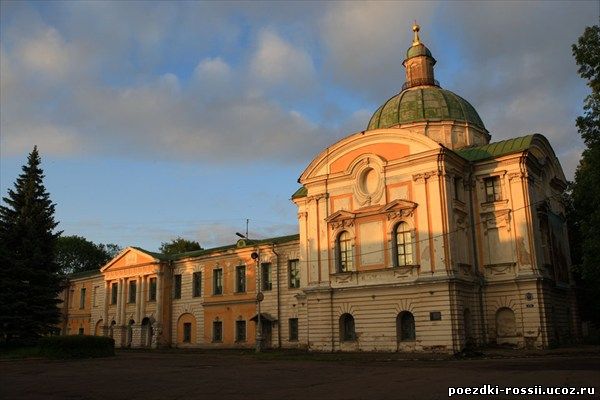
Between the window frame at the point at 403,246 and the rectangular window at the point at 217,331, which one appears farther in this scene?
the rectangular window at the point at 217,331

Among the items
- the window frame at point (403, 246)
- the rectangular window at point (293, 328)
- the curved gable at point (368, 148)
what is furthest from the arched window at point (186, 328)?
the window frame at point (403, 246)

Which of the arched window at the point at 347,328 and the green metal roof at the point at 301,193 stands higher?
the green metal roof at the point at 301,193

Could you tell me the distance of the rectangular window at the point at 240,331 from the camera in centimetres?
3991

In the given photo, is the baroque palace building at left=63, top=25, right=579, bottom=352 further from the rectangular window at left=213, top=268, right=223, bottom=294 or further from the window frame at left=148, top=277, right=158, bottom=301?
the window frame at left=148, top=277, right=158, bottom=301

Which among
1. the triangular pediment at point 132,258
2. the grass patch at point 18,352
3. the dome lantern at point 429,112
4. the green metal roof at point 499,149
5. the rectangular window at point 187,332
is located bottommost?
the grass patch at point 18,352

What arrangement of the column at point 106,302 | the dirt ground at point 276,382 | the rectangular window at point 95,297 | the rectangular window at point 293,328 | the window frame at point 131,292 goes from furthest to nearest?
the rectangular window at point 95,297
the column at point 106,302
the window frame at point 131,292
the rectangular window at point 293,328
the dirt ground at point 276,382

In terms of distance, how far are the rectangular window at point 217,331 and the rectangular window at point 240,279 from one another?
2906mm

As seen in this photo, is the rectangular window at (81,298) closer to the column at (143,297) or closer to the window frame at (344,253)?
the column at (143,297)

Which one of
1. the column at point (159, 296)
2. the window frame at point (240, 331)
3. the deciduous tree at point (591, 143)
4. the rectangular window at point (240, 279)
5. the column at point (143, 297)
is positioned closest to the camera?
the deciduous tree at point (591, 143)

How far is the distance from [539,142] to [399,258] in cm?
1090

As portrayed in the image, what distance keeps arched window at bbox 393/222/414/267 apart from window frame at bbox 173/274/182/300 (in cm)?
2158

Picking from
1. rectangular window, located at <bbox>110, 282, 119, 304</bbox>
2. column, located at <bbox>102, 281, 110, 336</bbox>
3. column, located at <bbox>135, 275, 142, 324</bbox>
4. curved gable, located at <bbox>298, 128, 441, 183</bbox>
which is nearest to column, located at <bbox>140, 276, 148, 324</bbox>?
column, located at <bbox>135, 275, 142, 324</bbox>

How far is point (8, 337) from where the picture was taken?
103 ft

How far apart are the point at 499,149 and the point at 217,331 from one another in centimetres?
2341
